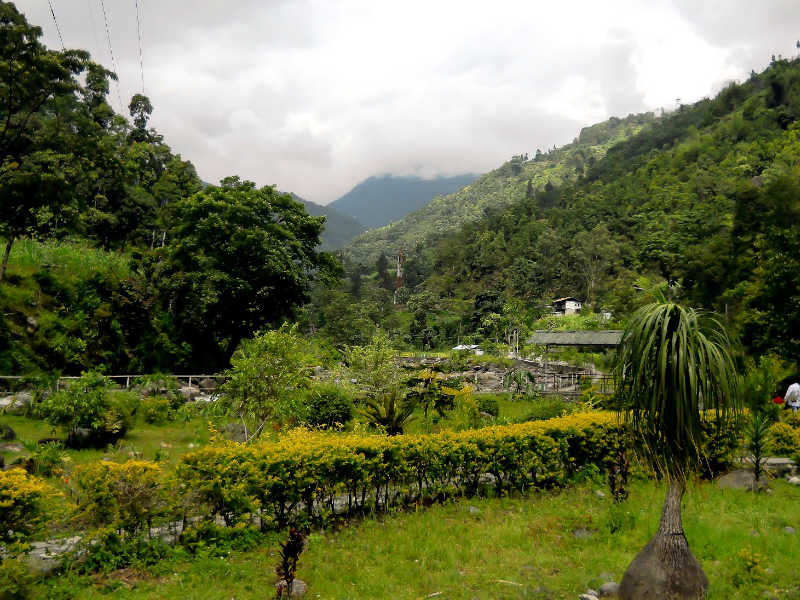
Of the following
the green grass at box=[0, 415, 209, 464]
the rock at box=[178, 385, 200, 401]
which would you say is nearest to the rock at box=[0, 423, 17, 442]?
the green grass at box=[0, 415, 209, 464]

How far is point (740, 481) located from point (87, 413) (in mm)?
12861

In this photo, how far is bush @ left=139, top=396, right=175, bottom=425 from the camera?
13320mm

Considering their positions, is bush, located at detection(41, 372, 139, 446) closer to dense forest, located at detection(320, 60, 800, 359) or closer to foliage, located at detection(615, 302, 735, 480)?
foliage, located at detection(615, 302, 735, 480)

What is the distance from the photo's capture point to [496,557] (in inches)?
221

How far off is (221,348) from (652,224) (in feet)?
163

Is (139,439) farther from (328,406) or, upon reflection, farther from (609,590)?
(609,590)

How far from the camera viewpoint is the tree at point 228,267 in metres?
20.2

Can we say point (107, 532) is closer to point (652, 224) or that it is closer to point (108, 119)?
point (108, 119)

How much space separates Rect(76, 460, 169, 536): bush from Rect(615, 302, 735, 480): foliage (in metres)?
5.31

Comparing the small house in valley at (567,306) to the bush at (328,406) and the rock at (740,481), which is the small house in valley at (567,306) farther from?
the rock at (740,481)

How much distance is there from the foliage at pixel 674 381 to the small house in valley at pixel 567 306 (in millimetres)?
51441

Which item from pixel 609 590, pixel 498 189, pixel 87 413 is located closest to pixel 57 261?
pixel 87 413

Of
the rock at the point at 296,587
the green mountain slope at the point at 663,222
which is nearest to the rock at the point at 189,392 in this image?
the rock at the point at 296,587

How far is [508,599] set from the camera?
464cm
